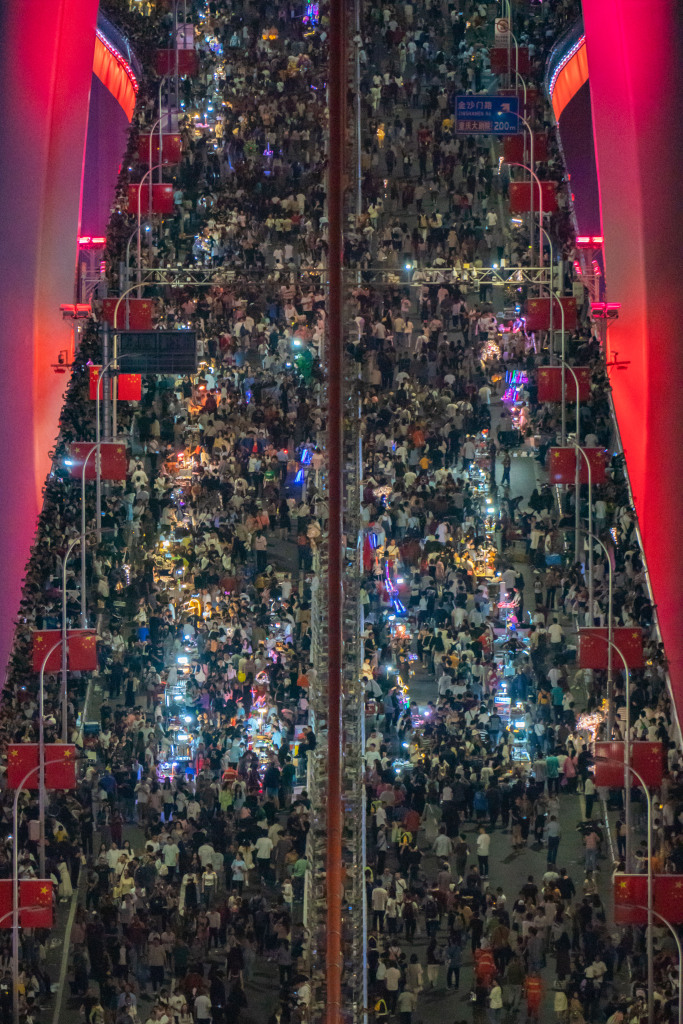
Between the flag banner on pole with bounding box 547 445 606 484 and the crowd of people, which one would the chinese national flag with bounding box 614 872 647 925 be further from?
A: the flag banner on pole with bounding box 547 445 606 484

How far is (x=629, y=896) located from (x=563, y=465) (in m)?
9.59

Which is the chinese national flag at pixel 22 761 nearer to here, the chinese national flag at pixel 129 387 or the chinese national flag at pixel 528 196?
the chinese national flag at pixel 129 387

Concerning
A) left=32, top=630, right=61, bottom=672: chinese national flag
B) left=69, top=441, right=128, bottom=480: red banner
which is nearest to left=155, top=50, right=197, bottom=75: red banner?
left=69, top=441, right=128, bottom=480: red banner

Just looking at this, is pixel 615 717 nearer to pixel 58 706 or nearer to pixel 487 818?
pixel 487 818

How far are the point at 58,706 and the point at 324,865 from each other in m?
5.80

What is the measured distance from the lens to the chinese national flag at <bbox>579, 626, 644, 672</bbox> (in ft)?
98.3

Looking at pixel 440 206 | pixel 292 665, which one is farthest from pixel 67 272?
pixel 292 665

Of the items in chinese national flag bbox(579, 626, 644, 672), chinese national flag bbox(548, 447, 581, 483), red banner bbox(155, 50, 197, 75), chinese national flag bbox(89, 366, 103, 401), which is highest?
red banner bbox(155, 50, 197, 75)

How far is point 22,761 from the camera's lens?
92.8ft

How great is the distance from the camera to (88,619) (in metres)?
33.7

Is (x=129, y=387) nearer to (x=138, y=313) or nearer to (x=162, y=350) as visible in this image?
(x=162, y=350)

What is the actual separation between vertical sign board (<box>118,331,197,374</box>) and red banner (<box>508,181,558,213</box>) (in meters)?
7.59

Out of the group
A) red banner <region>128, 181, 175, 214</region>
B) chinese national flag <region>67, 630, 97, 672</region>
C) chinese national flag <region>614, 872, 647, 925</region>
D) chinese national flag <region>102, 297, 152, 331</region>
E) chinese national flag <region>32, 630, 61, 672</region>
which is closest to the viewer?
chinese national flag <region>614, 872, 647, 925</region>

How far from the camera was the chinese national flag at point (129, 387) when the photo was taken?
1416 inches
